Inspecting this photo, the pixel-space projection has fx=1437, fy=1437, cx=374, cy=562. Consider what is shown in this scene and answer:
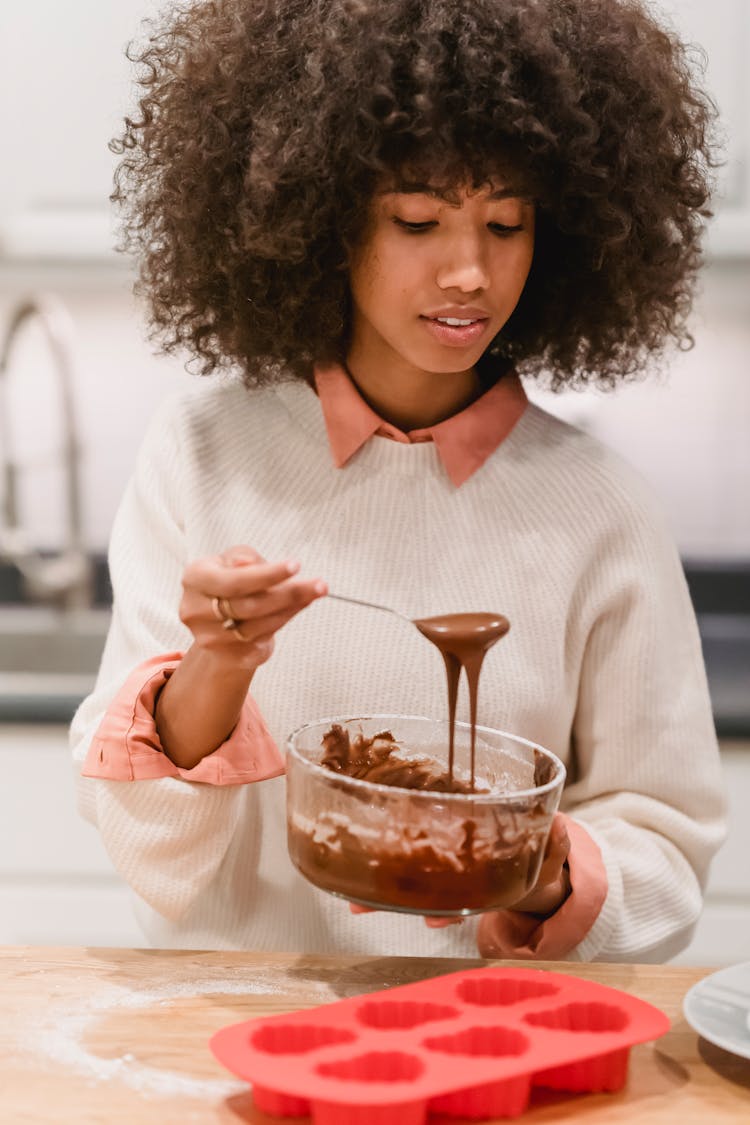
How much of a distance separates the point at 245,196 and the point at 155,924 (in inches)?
28.6

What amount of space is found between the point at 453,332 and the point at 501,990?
1.87 ft

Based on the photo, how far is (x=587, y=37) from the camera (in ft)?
4.33

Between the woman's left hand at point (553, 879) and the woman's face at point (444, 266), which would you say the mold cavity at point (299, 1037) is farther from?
the woman's face at point (444, 266)

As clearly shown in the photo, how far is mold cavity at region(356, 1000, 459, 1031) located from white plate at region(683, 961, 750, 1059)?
18 centimetres

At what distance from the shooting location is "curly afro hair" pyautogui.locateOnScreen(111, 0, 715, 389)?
49.3 inches

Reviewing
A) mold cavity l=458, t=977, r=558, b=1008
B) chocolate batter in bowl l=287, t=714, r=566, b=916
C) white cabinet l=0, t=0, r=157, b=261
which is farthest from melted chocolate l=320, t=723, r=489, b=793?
white cabinet l=0, t=0, r=157, b=261

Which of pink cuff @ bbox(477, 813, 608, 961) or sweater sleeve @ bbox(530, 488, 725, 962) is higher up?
sweater sleeve @ bbox(530, 488, 725, 962)

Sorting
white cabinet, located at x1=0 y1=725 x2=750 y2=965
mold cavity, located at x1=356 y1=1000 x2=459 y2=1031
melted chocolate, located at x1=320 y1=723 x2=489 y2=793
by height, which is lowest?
white cabinet, located at x1=0 y1=725 x2=750 y2=965

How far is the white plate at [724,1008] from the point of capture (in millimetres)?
996

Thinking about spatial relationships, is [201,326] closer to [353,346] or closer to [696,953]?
[353,346]

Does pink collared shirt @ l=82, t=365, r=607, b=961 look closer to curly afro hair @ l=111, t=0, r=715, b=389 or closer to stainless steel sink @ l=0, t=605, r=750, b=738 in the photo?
curly afro hair @ l=111, t=0, r=715, b=389

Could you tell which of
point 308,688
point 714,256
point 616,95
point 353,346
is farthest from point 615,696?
point 714,256

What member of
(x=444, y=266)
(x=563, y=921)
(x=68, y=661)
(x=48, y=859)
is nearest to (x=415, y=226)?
(x=444, y=266)

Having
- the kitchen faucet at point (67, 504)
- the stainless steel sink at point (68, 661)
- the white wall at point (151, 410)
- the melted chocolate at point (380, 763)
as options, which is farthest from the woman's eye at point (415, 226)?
the white wall at point (151, 410)
